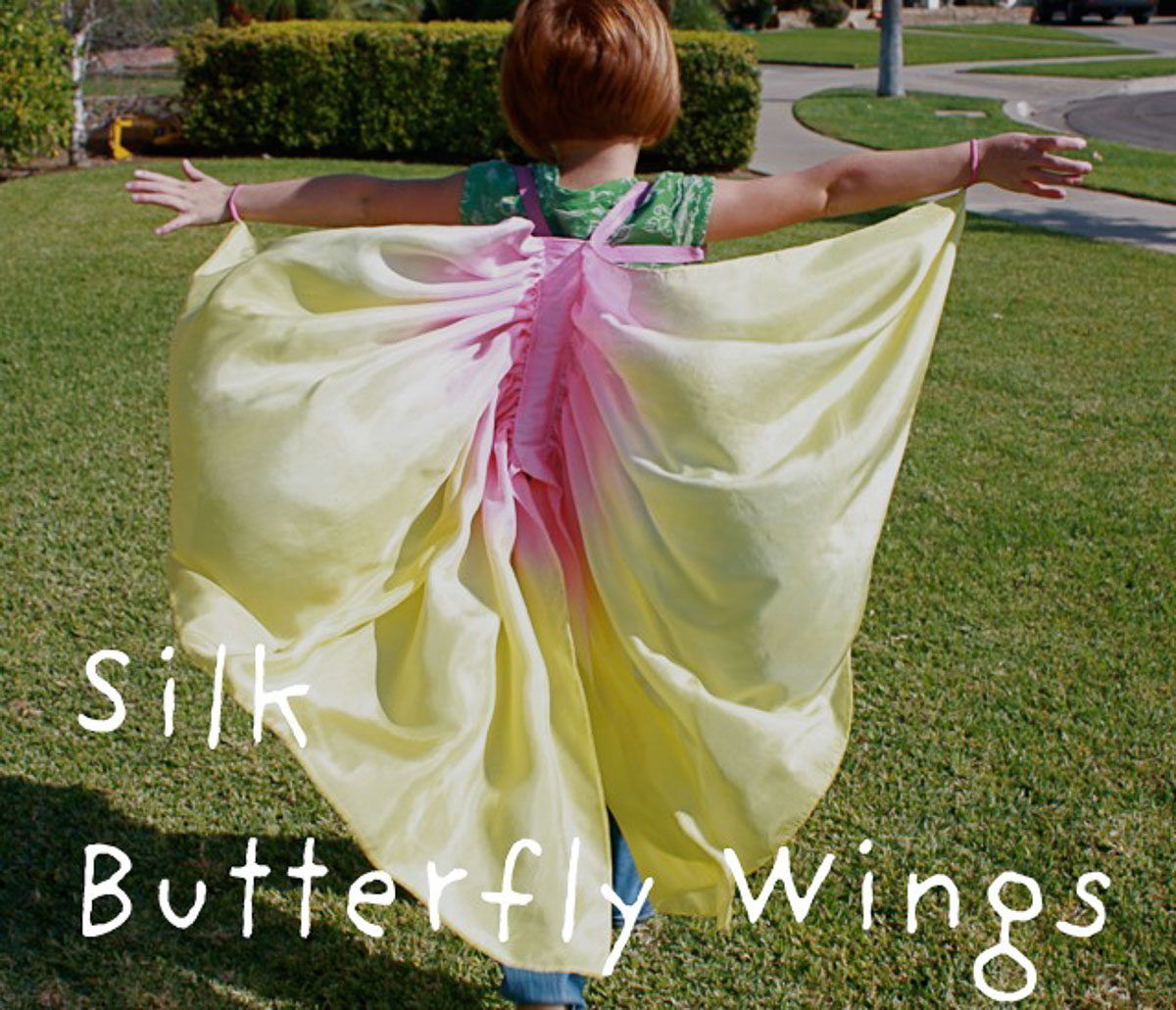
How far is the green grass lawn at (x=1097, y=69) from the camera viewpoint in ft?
83.5

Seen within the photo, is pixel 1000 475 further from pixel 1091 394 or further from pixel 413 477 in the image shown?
pixel 413 477

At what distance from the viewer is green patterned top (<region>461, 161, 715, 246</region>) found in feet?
8.36

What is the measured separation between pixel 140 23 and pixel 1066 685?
42.7ft

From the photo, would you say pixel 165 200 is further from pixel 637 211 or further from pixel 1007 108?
pixel 1007 108

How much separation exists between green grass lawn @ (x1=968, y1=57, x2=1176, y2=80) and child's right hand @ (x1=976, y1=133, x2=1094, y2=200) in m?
24.7

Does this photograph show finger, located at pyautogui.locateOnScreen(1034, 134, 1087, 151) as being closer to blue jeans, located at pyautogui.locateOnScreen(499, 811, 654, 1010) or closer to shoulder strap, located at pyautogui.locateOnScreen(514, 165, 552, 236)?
shoulder strap, located at pyautogui.locateOnScreen(514, 165, 552, 236)

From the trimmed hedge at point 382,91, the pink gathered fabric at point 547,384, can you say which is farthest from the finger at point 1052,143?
the trimmed hedge at point 382,91

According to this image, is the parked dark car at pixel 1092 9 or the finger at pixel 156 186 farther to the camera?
the parked dark car at pixel 1092 9

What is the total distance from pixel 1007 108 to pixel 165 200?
64.3 ft

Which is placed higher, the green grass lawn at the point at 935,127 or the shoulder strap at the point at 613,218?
the shoulder strap at the point at 613,218

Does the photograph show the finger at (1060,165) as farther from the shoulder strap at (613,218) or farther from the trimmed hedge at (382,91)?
the trimmed hedge at (382,91)

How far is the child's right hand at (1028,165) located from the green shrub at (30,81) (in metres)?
10.9

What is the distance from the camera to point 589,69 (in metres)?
2.45

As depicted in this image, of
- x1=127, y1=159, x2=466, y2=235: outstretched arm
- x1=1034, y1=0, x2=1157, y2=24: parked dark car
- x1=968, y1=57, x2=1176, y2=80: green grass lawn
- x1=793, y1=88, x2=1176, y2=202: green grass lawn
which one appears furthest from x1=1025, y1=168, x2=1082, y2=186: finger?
x1=1034, y1=0, x2=1157, y2=24: parked dark car
